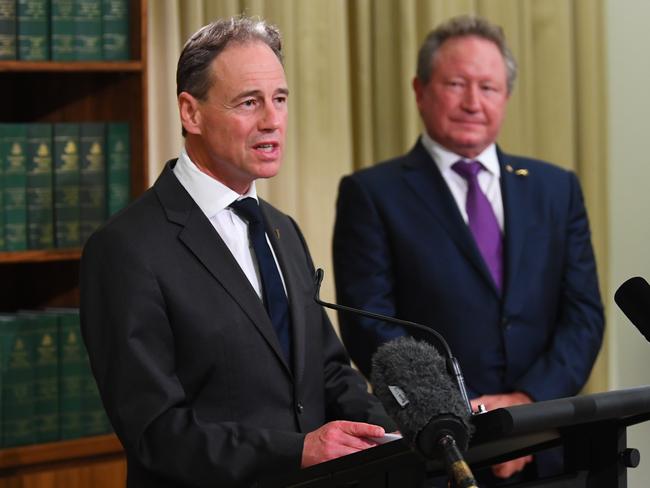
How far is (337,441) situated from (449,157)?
1.20m

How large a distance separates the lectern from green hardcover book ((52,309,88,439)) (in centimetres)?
132

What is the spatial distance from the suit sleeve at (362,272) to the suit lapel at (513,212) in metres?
0.28

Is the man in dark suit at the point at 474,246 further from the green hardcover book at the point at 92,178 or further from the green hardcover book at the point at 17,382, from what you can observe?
the green hardcover book at the point at 17,382

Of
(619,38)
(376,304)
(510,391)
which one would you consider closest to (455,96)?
(376,304)

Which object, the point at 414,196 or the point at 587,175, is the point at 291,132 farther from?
the point at 587,175

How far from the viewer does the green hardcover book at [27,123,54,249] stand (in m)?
2.83

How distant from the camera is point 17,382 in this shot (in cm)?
280

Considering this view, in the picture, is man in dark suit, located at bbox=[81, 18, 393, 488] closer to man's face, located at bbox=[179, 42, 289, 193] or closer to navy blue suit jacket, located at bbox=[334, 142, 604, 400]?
man's face, located at bbox=[179, 42, 289, 193]

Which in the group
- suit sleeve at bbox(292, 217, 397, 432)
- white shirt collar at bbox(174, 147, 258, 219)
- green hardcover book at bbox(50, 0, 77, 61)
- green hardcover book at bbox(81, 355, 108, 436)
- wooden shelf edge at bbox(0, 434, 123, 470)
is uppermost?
green hardcover book at bbox(50, 0, 77, 61)

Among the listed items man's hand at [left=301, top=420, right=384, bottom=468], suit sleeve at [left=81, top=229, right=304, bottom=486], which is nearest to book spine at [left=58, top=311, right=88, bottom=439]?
suit sleeve at [left=81, top=229, right=304, bottom=486]

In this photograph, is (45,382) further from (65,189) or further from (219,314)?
(219,314)

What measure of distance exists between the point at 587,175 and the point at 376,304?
153 cm

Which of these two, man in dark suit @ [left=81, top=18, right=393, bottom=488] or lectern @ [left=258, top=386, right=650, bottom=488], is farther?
man in dark suit @ [left=81, top=18, right=393, bottom=488]

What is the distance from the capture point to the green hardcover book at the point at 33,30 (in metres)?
2.78
